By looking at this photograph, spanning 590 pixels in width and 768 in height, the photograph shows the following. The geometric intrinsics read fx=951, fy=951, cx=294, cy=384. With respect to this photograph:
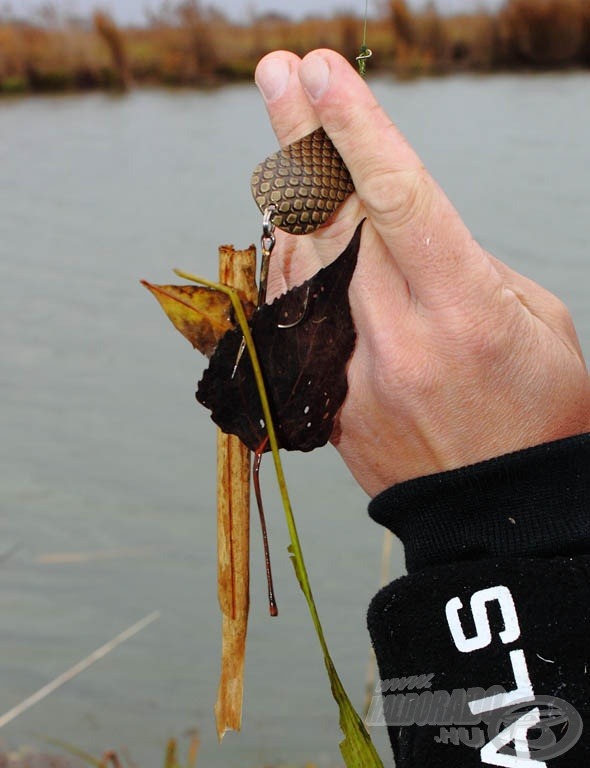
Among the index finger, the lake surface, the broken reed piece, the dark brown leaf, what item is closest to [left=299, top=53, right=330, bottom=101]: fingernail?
the index finger

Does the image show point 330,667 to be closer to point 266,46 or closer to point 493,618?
point 493,618

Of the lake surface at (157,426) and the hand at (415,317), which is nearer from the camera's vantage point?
the hand at (415,317)

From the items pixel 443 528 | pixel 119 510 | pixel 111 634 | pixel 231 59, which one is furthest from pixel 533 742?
pixel 231 59

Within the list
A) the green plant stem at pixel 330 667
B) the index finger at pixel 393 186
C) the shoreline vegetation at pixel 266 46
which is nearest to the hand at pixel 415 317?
the index finger at pixel 393 186

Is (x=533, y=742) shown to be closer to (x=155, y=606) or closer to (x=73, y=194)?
(x=155, y=606)

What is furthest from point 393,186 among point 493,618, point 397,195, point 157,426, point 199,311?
point 157,426

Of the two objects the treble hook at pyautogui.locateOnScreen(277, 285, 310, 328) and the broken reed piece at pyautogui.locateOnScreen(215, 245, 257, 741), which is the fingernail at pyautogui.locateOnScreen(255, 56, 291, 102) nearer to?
the treble hook at pyautogui.locateOnScreen(277, 285, 310, 328)

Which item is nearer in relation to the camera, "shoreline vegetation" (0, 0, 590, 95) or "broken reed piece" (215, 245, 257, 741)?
"broken reed piece" (215, 245, 257, 741)

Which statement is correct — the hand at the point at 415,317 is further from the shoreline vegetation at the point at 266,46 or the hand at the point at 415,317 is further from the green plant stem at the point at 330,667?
the shoreline vegetation at the point at 266,46
